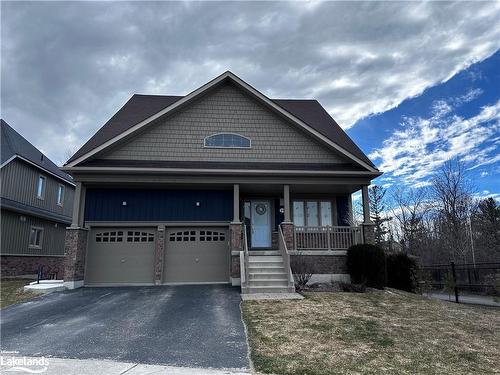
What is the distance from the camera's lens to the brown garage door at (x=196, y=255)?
13531mm

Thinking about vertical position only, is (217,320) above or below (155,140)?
below

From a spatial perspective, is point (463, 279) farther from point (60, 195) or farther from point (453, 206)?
point (60, 195)

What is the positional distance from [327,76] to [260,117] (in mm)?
5631

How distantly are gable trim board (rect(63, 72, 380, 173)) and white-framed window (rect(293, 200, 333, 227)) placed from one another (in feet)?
→ 9.22

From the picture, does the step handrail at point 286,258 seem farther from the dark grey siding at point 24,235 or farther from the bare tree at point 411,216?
the bare tree at point 411,216

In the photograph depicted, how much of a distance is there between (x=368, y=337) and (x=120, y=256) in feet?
32.3

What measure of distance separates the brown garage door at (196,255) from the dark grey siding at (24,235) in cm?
964

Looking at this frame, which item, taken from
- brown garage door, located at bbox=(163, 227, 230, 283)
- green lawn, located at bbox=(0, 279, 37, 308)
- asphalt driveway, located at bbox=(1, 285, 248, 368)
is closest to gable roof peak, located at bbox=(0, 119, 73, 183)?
green lawn, located at bbox=(0, 279, 37, 308)

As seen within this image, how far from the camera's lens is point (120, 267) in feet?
44.2

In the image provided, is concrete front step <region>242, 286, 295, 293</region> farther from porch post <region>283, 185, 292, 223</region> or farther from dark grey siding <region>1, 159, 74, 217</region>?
dark grey siding <region>1, 159, 74, 217</region>

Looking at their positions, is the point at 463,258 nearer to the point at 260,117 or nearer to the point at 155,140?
the point at 260,117

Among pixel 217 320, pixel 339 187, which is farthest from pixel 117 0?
pixel 217 320

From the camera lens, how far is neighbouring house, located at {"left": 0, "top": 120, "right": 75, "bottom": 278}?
1795 cm

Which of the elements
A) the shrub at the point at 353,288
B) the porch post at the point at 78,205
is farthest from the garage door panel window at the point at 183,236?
the shrub at the point at 353,288
